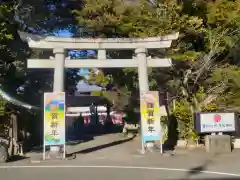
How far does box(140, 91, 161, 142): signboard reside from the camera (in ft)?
50.6

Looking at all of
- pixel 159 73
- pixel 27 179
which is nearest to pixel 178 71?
pixel 159 73

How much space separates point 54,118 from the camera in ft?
48.5

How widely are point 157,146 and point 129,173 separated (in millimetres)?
5679

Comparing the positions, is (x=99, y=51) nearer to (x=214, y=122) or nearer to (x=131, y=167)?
(x=214, y=122)

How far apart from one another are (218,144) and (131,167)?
17.2 ft

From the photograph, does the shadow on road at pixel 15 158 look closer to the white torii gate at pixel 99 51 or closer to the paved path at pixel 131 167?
the paved path at pixel 131 167

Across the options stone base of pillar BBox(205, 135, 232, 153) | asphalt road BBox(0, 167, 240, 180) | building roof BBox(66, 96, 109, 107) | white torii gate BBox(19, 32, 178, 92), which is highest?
white torii gate BBox(19, 32, 178, 92)

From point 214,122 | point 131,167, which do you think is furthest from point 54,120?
point 214,122

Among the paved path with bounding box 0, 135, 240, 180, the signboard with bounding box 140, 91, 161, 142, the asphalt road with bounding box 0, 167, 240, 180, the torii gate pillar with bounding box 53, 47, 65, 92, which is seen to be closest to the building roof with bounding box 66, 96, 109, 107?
the torii gate pillar with bounding box 53, 47, 65, 92

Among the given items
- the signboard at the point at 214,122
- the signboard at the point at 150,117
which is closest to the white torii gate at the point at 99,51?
the signboard at the point at 150,117

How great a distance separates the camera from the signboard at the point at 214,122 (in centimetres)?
1623

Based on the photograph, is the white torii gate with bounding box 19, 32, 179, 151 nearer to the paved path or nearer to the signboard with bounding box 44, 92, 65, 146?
the signboard with bounding box 44, 92, 65, 146

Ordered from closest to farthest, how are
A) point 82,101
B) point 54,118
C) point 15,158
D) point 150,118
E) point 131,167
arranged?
point 131,167, point 54,118, point 15,158, point 150,118, point 82,101

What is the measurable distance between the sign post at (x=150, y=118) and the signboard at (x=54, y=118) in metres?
3.32
